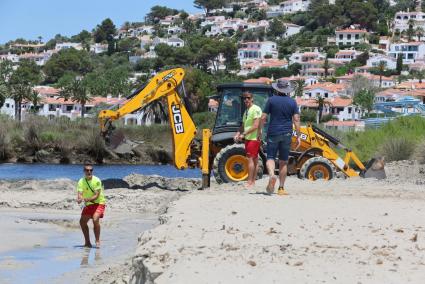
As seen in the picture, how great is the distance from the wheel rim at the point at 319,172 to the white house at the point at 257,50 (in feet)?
536

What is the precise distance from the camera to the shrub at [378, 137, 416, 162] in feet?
111

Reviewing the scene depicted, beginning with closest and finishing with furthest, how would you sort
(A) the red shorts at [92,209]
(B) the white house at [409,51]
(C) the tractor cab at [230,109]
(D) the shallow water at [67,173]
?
(A) the red shorts at [92,209] → (C) the tractor cab at [230,109] → (D) the shallow water at [67,173] → (B) the white house at [409,51]

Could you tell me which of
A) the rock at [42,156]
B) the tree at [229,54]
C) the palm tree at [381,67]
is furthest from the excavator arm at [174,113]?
the tree at [229,54]

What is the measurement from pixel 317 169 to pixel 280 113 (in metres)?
6.88

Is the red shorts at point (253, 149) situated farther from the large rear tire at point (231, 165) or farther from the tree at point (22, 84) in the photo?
the tree at point (22, 84)

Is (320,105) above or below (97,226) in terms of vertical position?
above

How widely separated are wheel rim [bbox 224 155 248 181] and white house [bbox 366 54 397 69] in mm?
146759

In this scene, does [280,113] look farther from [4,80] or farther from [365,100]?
[4,80]

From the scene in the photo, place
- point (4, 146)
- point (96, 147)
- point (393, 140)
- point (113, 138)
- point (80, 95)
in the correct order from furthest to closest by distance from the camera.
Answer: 1. point (80, 95)
2. point (96, 147)
3. point (4, 146)
4. point (393, 140)
5. point (113, 138)

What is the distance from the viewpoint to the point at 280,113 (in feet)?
48.9

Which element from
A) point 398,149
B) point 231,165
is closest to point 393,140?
point 398,149

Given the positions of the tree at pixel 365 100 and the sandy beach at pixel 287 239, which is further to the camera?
the tree at pixel 365 100

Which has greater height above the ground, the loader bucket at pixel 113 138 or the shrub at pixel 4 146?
the loader bucket at pixel 113 138

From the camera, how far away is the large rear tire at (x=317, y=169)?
70.3 feet
